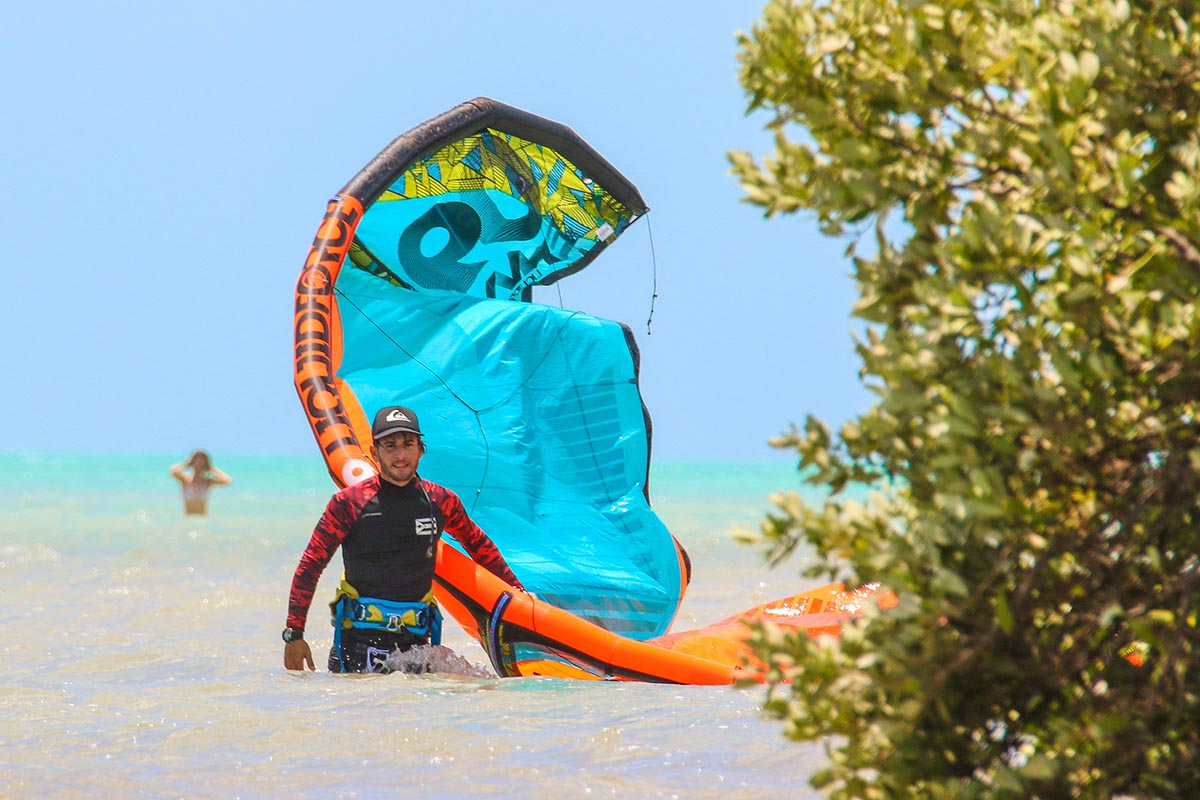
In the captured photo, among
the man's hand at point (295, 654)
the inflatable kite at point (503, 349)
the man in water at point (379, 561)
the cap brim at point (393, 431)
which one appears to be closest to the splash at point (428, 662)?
the man in water at point (379, 561)

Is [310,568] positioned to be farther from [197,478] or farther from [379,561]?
[197,478]

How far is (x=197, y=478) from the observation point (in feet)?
71.6

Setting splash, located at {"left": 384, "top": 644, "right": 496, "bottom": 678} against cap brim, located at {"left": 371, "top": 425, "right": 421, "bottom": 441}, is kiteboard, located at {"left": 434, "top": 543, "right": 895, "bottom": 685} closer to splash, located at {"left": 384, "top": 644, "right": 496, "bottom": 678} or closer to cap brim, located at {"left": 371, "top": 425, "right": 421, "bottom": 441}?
splash, located at {"left": 384, "top": 644, "right": 496, "bottom": 678}

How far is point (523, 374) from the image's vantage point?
8.76m

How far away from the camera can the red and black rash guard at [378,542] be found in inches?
243

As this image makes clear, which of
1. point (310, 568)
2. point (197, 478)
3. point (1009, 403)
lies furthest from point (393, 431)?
point (197, 478)

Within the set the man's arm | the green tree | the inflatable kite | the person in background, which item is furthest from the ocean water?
the person in background

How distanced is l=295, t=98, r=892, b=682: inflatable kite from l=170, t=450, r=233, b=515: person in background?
1079 cm

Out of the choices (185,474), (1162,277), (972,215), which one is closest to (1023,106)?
(972,215)

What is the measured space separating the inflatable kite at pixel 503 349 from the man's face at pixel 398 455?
111 cm

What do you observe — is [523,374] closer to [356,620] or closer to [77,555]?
[356,620]

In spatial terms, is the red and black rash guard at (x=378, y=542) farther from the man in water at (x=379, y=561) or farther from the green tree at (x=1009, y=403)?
the green tree at (x=1009, y=403)

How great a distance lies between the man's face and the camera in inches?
242

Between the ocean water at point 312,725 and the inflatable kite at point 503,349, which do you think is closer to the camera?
the ocean water at point 312,725
